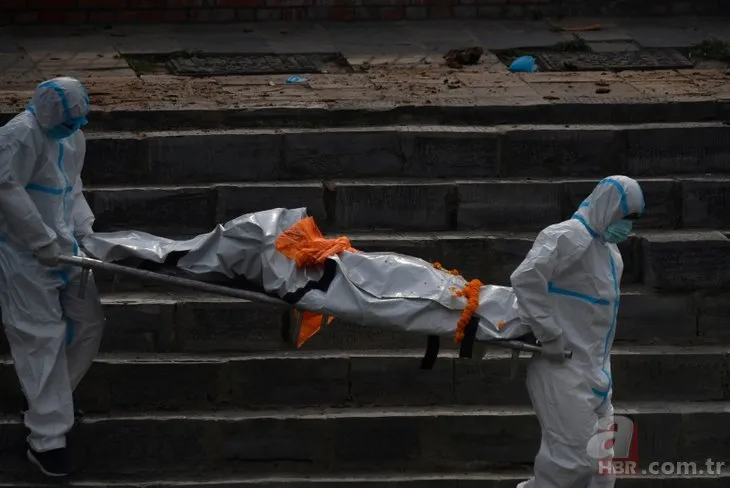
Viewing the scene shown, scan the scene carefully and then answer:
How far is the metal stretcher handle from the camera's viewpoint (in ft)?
25.6

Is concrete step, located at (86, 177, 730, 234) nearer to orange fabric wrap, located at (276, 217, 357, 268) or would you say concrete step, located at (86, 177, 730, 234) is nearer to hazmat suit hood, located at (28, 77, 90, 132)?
hazmat suit hood, located at (28, 77, 90, 132)

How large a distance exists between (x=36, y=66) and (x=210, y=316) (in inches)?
135

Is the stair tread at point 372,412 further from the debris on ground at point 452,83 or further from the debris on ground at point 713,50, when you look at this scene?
the debris on ground at point 713,50

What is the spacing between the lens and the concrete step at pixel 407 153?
10.2 meters

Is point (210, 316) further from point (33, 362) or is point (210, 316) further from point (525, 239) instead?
point (525, 239)

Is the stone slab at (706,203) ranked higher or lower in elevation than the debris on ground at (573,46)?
lower

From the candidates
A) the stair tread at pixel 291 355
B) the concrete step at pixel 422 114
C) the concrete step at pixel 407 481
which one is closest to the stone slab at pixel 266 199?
the concrete step at pixel 422 114

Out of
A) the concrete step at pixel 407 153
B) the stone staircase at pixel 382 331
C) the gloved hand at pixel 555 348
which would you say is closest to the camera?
the gloved hand at pixel 555 348

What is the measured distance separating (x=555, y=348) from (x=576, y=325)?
0.72 ft

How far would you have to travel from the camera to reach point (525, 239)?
994cm

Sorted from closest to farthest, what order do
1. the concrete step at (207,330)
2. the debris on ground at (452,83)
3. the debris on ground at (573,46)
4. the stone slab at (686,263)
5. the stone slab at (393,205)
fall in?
the concrete step at (207,330)
the stone slab at (686,263)
the stone slab at (393,205)
the debris on ground at (452,83)
the debris on ground at (573,46)

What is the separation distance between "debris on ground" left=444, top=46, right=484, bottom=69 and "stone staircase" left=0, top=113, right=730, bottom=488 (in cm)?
165

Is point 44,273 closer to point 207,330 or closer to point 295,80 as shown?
point 207,330

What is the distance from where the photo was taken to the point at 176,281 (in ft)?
25.9
